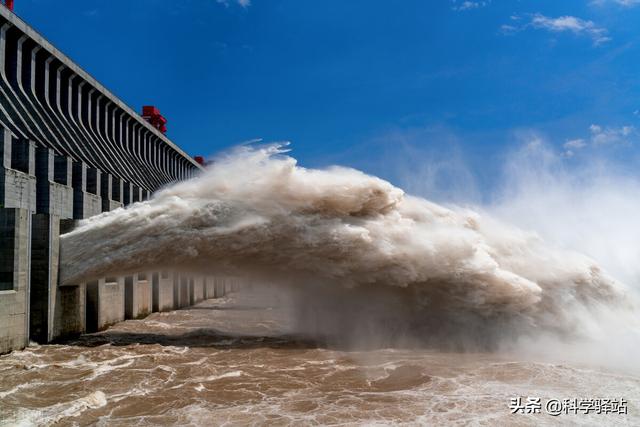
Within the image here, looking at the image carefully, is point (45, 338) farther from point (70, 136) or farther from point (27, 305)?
point (70, 136)

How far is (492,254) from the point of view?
23438 millimetres

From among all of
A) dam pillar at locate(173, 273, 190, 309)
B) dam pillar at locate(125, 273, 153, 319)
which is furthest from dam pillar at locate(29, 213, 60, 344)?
dam pillar at locate(173, 273, 190, 309)

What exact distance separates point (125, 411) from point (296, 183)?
1110 centimetres

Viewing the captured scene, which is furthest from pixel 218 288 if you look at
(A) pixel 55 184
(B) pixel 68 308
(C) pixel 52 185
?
(B) pixel 68 308

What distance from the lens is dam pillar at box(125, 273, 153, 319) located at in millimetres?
31828

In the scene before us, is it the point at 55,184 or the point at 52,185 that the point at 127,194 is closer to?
the point at 55,184

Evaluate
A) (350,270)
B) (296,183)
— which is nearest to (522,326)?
(350,270)

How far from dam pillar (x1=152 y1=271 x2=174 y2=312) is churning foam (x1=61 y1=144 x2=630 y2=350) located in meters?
15.9

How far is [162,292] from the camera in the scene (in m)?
39.5

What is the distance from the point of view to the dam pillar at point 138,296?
31828 mm

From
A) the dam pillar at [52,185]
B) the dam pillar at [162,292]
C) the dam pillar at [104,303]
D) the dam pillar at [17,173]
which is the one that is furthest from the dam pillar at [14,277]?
the dam pillar at [162,292]

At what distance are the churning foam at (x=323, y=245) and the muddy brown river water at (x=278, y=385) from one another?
2797 mm

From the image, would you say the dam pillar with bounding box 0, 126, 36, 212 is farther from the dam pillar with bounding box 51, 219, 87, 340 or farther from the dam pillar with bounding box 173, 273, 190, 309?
the dam pillar with bounding box 173, 273, 190, 309

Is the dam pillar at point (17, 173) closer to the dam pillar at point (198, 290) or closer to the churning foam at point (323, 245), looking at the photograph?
the churning foam at point (323, 245)
